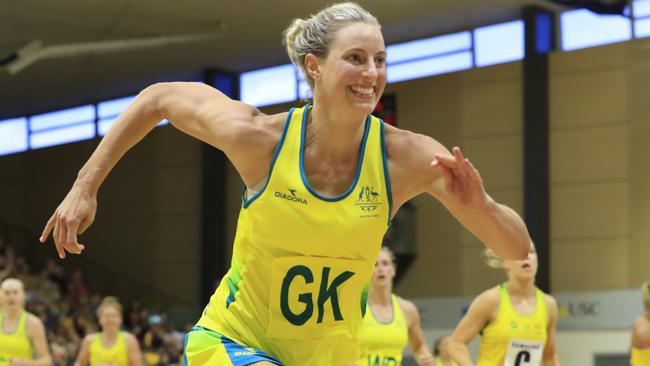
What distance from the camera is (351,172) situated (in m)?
3.58

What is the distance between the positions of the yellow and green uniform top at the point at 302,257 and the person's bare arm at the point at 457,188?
0.24 feet

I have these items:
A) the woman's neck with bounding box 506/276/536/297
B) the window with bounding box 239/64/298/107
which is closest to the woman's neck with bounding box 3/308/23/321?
the woman's neck with bounding box 506/276/536/297

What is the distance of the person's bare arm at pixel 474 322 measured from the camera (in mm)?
7688

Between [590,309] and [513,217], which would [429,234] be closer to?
[590,309]

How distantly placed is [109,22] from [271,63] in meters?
4.05

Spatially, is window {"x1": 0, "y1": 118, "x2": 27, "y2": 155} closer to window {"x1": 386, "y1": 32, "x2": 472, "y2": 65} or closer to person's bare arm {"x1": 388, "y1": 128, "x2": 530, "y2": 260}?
window {"x1": 386, "y1": 32, "x2": 472, "y2": 65}

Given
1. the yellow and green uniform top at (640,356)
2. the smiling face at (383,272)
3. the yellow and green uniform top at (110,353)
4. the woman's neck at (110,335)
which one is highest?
the smiling face at (383,272)

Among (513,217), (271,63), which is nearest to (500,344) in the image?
(513,217)

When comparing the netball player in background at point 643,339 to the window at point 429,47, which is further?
the window at point 429,47

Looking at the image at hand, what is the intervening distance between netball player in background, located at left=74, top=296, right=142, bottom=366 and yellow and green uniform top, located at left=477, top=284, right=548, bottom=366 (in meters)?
4.62

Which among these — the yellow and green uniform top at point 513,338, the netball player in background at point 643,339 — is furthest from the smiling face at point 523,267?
the netball player in background at point 643,339

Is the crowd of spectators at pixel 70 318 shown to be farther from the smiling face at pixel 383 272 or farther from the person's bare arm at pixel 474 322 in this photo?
the person's bare arm at pixel 474 322

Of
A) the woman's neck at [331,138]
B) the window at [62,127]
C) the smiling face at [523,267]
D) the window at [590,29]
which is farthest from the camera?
the window at [62,127]

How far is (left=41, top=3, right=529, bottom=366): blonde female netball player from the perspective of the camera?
344 cm
